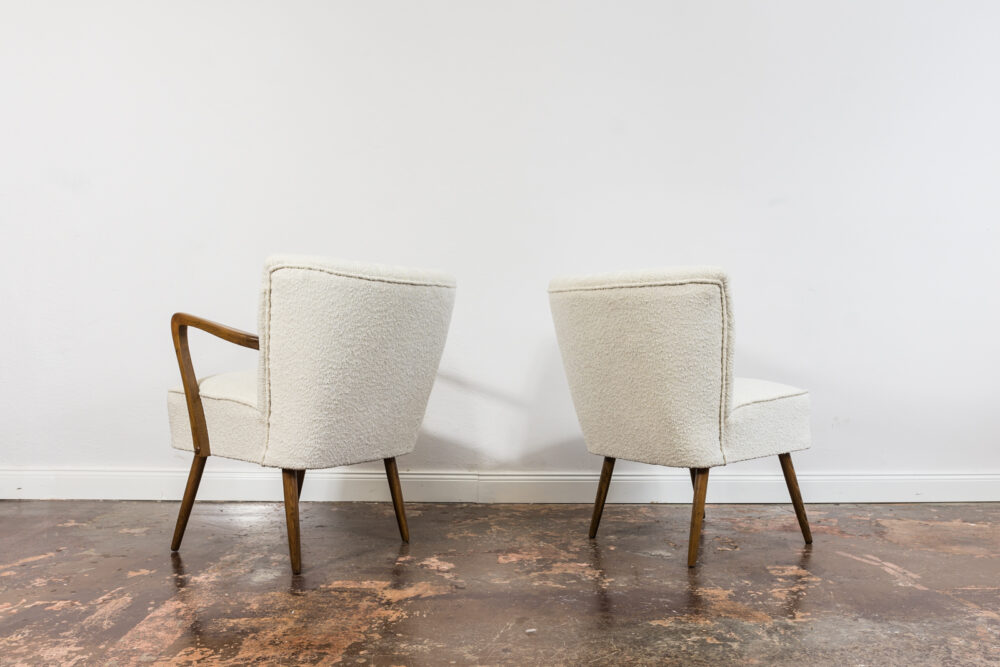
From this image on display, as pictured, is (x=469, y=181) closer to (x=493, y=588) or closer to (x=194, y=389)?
(x=194, y=389)

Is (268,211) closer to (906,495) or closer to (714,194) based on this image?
(714,194)

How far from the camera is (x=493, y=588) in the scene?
185 centimetres

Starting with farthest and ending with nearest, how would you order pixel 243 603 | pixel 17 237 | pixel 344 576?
pixel 17 237 < pixel 344 576 < pixel 243 603

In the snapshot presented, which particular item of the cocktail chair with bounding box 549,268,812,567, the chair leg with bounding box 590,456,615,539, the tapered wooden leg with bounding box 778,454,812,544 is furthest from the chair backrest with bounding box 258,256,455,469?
the tapered wooden leg with bounding box 778,454,812,544

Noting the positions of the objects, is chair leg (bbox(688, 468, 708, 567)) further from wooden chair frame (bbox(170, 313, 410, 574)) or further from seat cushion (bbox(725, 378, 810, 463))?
wooden chair frame (bbox(170, 313, 410, 574))

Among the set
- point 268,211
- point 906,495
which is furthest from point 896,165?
point 268,211

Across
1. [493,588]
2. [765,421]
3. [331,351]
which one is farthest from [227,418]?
[765,421]

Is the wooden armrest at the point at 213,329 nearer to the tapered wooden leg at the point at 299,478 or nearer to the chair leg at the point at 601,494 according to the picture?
the tapered wooden leg at the point at 299,478

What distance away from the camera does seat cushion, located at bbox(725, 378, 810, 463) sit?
2.04m

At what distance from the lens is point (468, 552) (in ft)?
7.09

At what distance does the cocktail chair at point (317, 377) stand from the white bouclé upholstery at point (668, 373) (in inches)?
18.6

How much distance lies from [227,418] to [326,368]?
363 mm

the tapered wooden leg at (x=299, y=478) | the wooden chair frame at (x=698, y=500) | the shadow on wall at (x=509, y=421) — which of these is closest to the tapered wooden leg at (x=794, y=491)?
the wooden chair frame at (x=698, y=500)

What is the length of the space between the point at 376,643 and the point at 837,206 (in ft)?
7.79
